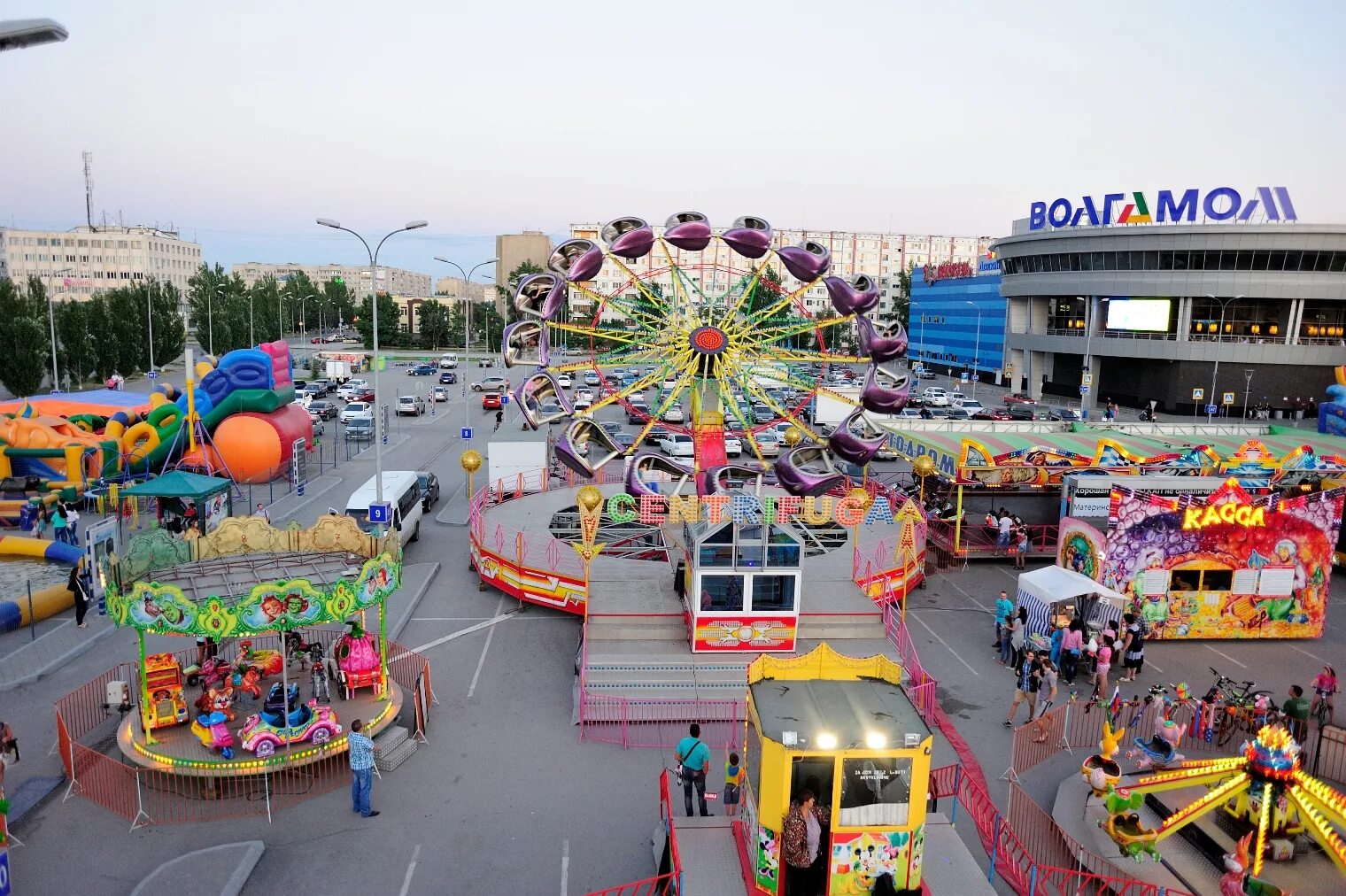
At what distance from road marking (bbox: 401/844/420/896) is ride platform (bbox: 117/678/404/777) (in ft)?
8.49

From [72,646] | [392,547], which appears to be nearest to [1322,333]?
[392,547]

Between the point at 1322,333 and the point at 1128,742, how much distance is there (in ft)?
192

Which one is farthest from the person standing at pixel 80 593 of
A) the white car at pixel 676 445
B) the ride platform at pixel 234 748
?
the white car at pixel 676 445

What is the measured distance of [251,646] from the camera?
16.5 meters

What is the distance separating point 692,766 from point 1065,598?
9621 mm

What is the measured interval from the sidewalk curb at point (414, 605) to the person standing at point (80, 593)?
21.3 ft

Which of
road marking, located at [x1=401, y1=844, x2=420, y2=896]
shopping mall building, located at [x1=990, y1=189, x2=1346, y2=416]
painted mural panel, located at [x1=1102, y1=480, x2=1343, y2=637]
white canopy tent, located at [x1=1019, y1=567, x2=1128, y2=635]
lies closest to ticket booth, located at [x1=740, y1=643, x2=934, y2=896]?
road marking, located at [x1=401, y1=844, x2=420, y2=896]

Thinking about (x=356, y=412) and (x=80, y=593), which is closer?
(x=80, y=593)

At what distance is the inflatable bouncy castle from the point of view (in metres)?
29.2

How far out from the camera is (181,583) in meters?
14.8

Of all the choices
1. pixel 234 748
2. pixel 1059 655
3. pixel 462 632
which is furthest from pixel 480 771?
pixel 1059 655

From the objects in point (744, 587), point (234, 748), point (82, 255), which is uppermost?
point (82, 255)

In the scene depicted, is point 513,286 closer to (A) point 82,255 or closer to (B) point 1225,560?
(B) point 1225,560

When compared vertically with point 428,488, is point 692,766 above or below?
above
